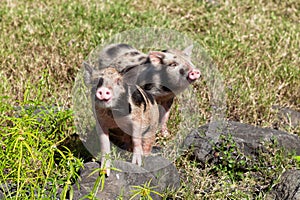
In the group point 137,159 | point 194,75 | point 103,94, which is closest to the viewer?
point 103,94

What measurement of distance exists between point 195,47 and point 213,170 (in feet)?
6.20

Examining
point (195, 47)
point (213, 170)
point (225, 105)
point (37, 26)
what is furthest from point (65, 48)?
point (213, 170)

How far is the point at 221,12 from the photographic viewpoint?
6.93 m

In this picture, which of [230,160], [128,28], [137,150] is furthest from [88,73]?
[128,28]

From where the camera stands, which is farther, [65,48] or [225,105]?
[65,48]

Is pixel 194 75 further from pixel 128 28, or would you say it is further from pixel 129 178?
pixel 128 28

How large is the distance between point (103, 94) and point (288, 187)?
136cm

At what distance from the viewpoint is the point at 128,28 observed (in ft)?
20.1

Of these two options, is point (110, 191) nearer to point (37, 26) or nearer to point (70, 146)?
point (70, 146)

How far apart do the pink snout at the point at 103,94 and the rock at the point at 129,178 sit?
1.70 ft

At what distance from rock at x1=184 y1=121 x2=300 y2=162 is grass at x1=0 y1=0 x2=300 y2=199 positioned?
0.09m

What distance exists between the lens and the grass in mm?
3656

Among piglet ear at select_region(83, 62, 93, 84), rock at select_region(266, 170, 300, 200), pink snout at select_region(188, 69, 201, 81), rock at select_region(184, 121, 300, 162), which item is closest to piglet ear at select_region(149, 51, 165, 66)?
pink snout at select_region(188, 69, 201, 81)

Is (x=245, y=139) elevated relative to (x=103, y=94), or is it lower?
lower
